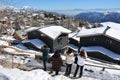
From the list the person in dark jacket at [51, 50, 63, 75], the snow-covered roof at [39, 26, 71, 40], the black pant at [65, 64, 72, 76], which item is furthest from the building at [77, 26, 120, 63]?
the person in dark jacket at [51, 50, 63, 75]

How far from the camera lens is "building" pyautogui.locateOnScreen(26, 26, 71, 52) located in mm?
44025

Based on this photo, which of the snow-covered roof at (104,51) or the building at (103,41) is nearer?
the snow-covered roof at (104,51)

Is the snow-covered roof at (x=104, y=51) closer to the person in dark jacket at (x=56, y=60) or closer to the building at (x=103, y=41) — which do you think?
the building at (x=103, y=41)

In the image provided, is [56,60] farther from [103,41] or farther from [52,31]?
[52,31]

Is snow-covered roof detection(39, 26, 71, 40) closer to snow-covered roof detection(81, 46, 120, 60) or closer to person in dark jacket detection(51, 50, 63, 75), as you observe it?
snow-covered roof detection(81, 46, 120, 60)

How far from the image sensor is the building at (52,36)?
4403cm

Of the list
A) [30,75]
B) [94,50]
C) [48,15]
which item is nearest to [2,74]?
[30,75]

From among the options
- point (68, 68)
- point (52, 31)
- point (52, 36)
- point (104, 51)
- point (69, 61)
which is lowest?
point (104, 51)

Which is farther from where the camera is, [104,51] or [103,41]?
[103,41]

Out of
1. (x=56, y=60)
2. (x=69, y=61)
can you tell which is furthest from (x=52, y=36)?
(x=56, y=60)

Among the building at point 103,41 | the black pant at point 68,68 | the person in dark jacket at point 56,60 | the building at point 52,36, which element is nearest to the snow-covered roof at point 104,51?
the building at point 103,41

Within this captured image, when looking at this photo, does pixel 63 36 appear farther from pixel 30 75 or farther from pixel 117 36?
pixel 30 75

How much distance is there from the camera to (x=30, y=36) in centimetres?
4841

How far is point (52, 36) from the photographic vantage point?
43.9m
